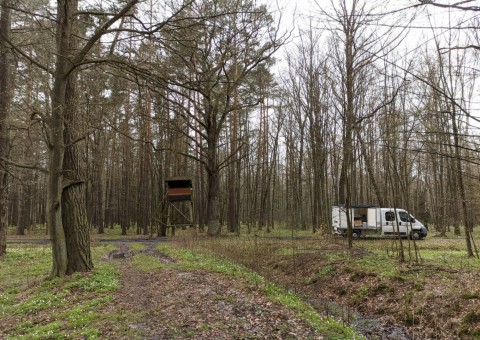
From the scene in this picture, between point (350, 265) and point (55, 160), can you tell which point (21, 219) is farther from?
point (350, 265)

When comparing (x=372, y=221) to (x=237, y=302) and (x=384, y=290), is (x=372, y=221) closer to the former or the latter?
(x=384, y=290)

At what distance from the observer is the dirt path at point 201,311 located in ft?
18.9

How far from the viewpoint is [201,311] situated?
6.78 m

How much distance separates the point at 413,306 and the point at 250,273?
4.68 m

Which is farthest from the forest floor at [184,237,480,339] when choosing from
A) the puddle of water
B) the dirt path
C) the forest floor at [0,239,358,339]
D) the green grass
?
the green grass

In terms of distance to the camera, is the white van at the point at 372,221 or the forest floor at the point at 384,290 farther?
the white van at the point at 372,221

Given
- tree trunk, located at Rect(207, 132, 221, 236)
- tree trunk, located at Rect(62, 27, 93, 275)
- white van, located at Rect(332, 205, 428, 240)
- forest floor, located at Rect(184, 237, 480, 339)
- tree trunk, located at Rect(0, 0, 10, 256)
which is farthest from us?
white van, located at Rect(332, 205, 428, 240)

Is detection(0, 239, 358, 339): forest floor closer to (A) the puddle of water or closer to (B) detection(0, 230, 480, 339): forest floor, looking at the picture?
(B) detection(0, 230, 480, 339): forest floor

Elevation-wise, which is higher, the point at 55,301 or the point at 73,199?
the point at 73,199

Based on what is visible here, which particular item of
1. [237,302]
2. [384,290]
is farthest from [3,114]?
[384,290]

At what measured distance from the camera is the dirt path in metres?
5.75

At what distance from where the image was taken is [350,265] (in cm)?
1128

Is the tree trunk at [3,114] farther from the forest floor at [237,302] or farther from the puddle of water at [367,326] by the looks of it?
the puddle of water at [367,326]

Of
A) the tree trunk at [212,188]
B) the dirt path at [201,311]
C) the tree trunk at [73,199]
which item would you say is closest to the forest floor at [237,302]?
the dirt path at [201,311]
